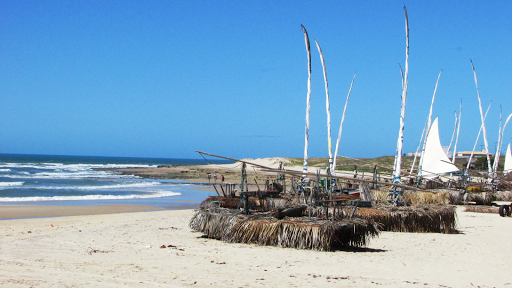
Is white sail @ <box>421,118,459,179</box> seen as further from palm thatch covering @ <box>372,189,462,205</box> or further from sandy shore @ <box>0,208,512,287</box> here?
sandy shore @ <box>0,208,512,287</box>

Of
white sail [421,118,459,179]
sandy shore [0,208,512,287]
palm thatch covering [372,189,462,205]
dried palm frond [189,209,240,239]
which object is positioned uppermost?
white sail [421,118,459,179]

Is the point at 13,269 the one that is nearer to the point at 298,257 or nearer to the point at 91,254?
the point at 91,254

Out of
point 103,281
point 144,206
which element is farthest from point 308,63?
point 103,281

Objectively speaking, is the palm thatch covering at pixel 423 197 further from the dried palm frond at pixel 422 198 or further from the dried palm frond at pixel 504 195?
the dried palm frond at pixel 504 195

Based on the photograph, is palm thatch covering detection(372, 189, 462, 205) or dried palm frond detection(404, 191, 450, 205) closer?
palm thatch covering detection(372, 189, 462, 205)

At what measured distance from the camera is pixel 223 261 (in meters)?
9.44

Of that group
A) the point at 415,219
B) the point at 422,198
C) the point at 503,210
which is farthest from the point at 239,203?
the point at 503,210

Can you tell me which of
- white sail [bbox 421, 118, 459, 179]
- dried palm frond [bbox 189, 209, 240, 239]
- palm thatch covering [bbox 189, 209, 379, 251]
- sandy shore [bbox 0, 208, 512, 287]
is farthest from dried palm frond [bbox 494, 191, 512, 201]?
dried palm frond [bbox 189, 209, 240, 239]

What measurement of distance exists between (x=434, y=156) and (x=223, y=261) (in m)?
25.2

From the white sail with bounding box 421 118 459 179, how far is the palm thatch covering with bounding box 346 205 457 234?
15.9m

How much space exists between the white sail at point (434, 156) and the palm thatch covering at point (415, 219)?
52.2 feet

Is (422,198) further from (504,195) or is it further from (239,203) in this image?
(239,203)

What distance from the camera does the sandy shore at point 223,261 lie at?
7.80 meters

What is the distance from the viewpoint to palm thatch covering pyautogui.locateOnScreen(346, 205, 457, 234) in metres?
14.8
